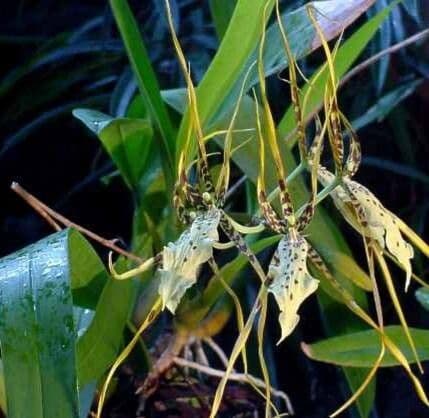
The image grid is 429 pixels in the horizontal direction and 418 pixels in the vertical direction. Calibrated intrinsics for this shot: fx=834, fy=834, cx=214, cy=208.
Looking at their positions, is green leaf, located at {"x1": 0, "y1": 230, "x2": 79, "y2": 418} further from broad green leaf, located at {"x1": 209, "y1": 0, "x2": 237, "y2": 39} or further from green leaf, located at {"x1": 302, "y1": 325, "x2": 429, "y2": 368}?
broad green leaf, located at {"x1": 209, "y1": 0, "x2": 237, "y2": 39}

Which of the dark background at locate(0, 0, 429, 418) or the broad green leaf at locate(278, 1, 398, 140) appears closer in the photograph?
the broad green leaf at locate(278, 1, 398, 140)

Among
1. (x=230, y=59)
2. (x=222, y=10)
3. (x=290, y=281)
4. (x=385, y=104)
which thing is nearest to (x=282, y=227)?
(x=290, y=281)

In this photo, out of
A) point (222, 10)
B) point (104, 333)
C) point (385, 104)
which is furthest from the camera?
point (385, 104)

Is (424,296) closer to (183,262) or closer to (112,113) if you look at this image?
(183,262)

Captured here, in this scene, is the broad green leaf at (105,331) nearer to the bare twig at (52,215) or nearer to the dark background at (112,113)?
the bare twig at (52,215)

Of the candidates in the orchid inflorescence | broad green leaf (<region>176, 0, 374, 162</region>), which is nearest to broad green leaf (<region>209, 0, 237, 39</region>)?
broad green leaf (<region>176, 0, 374, 162</region>)

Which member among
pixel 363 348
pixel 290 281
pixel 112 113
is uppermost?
pixel 112 113

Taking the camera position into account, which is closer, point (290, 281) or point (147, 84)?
point (290, 281)
